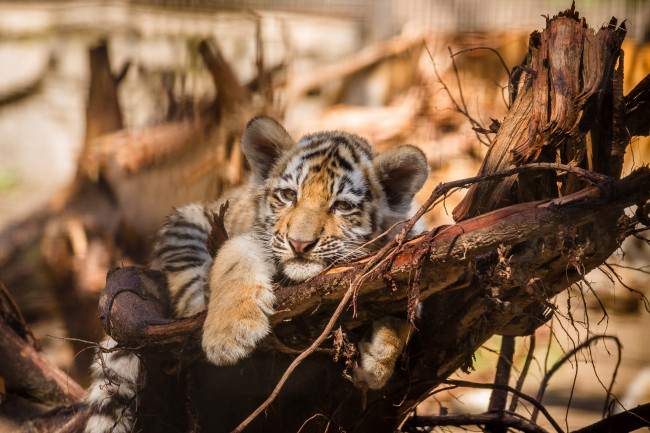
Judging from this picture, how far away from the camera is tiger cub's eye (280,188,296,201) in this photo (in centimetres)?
271

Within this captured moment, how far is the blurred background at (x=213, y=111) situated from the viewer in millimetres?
5970

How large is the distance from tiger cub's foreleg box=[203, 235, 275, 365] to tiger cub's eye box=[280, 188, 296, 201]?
1.09 feet

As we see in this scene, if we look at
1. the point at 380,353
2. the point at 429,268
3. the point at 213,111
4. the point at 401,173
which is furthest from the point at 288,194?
the point at 213,111

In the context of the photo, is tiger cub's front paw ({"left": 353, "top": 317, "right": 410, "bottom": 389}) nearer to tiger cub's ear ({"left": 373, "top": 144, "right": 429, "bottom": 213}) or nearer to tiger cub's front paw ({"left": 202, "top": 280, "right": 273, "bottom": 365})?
tiger cub's front paw ({"left": 202, "top": 280, "right": 273, "bottom": 365})

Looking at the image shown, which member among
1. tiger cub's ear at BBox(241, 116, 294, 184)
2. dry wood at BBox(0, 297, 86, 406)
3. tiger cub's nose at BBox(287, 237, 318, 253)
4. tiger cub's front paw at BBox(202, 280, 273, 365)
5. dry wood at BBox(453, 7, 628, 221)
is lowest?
dry wood at BBox(0, 297, 86, 406)

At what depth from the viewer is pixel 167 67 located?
730cm

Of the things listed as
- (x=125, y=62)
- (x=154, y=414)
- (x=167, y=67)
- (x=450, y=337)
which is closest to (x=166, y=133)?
(x=167, y=67)

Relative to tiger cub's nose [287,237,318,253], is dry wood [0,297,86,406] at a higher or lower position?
lower

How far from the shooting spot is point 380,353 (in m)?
2.35

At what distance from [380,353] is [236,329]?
1.78 feet

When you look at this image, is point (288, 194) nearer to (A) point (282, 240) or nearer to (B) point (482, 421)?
(A) point (282, 240)

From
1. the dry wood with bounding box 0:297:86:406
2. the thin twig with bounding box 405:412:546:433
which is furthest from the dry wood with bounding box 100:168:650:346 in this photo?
the dry wood with bounding box 0:297:86:406

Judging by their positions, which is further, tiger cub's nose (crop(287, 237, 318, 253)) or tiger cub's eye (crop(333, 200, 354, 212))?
tiger cub's eye (crop(333, 200, 354, 212))

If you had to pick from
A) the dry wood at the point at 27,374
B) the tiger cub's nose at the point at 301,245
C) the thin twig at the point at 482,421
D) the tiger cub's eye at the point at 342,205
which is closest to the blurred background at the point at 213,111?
the thin twig at the point at 482,421
